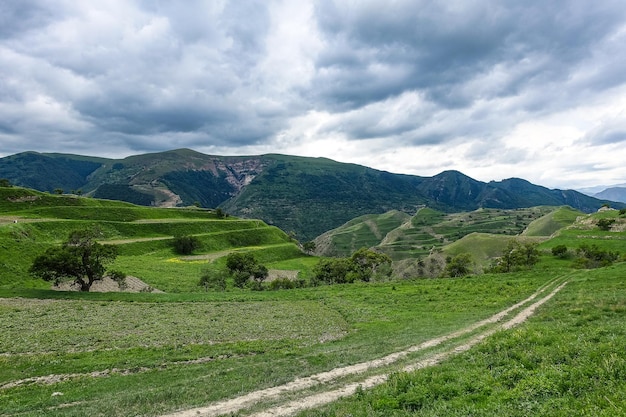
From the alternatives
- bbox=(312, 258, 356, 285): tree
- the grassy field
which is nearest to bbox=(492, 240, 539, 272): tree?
the grassy field

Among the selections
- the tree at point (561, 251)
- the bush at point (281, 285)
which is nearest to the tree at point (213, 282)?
the bush at point (281, 285)

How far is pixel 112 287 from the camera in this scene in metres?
62.5

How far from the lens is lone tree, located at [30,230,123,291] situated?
51.7 metres

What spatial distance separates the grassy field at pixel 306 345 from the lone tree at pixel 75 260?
13.2 ft

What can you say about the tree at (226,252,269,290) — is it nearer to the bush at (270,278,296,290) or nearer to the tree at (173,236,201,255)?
the bush at (270,278,296,290)

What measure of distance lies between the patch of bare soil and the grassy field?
291 cm

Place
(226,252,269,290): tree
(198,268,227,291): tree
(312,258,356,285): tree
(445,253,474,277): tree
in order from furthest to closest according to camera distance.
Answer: (445,253,474,277): tree
(312,258,356,285): tree
(226,252,269,290): tree
(198,268,227,291): tree

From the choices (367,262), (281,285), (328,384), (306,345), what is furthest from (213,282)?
(328,384)

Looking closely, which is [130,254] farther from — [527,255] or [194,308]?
[527,255]

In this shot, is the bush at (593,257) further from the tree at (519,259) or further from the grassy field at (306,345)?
the grassy field at (306,345)

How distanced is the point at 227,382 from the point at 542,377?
563 inches

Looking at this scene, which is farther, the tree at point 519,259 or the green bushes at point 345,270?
the green bushes at point 345,270

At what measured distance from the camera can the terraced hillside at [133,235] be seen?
68.1 metres

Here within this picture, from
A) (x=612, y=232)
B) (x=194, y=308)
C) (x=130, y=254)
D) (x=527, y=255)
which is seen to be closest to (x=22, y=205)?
(x=130, y=254)
